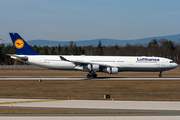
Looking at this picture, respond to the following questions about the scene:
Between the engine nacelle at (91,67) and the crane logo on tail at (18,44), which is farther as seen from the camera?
the crane logo on tail at (18,44)

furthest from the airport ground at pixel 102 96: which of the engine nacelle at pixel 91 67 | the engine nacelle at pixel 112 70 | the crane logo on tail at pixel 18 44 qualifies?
the crane logo on tail at pixel 18 44

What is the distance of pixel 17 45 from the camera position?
46.8 metres

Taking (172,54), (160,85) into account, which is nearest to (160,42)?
(172,54)

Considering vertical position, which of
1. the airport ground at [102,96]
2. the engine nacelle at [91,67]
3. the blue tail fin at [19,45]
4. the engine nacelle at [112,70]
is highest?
the blue tail fin at [19,45]

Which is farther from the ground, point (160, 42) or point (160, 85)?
point (160, 42)

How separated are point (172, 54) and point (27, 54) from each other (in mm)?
101127

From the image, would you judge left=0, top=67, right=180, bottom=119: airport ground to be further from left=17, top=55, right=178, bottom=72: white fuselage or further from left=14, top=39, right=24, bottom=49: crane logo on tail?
left=14, top=39, right=24, bottom=49: crane logo on tail

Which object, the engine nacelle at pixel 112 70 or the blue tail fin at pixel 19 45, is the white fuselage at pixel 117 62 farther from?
the engine nacelle at pixel 112 70

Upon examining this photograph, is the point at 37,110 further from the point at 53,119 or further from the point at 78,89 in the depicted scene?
the point at 78,89

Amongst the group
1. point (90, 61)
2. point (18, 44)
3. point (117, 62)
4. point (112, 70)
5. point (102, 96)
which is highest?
point (18, 44)

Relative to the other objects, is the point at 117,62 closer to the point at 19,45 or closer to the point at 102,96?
the point at 19,45

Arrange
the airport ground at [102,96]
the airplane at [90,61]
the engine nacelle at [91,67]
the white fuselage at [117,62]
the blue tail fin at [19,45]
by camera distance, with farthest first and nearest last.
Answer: the blue tail fin at [19,45], the white fuselage at [117,62], the airplane at [90,61], the engine nacelle at [91,67], the airport ground at [102,96]

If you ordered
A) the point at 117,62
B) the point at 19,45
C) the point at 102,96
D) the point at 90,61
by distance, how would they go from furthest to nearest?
the point at 19,45, the point at 90,61, the point at 117,62, the point at 102,96

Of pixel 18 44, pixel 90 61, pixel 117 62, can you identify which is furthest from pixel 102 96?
pixel 18 44
